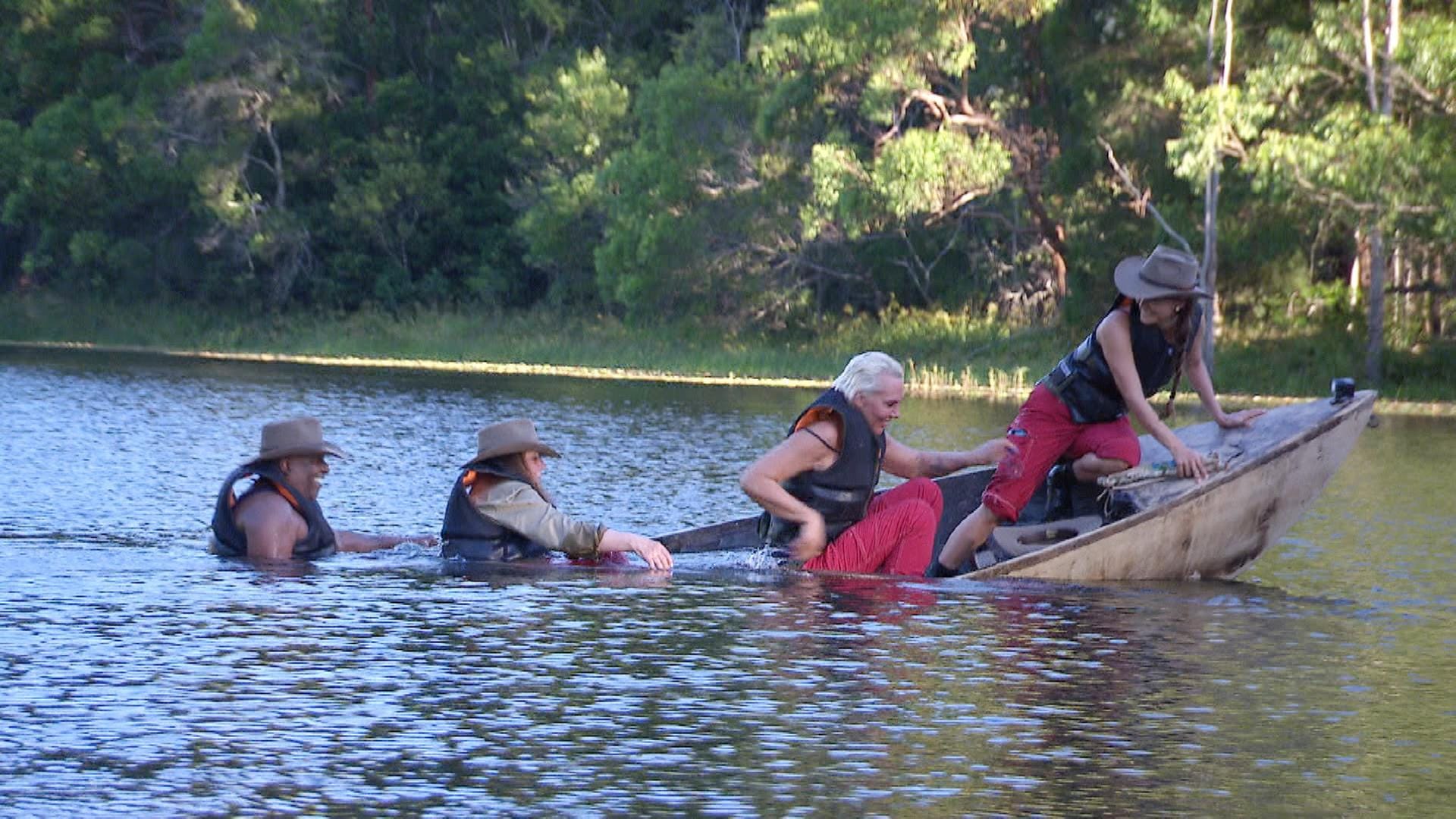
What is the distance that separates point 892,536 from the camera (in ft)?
38.7

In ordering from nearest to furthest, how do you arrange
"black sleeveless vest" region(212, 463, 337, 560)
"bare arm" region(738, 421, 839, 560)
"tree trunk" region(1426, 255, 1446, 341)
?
"bare arm" region(738, 421, 839, 560)
"black sleeveless vest" region(212, 463, 337, 560)
"tree trunk" region(1426, 255, 1446, 341)

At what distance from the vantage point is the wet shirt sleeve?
11.9 m

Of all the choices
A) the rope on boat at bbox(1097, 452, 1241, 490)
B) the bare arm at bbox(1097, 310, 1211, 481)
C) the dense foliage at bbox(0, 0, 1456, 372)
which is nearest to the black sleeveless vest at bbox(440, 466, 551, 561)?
the rope on boat at bbox(1097, 452, 1241, 490)

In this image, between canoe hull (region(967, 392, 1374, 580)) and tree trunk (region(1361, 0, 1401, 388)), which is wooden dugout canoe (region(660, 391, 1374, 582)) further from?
tree trunk (region(1361, 0, 1401, 388))

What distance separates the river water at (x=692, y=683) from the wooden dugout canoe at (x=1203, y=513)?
0.16 meters

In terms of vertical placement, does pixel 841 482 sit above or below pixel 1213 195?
below

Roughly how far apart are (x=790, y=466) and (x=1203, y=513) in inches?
95.7

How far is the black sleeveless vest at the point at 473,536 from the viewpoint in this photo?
12.0m

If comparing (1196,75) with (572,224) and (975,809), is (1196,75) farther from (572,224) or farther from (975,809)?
(975,809)

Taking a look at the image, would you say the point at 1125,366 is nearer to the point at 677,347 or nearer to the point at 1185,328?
the point at 1185,328

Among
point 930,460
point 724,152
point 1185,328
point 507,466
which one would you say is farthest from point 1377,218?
point 507,466

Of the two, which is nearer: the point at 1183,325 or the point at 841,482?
the point at 841,482

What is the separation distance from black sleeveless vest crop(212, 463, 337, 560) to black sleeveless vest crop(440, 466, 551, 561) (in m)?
0.68

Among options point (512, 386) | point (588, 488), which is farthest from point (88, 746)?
point (512, 386)
